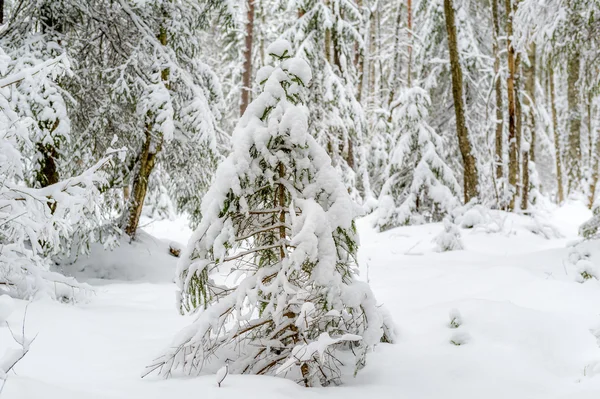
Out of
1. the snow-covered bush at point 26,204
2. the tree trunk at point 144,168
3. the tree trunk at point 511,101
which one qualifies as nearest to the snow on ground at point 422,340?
the snow-covered bush at point 26,204

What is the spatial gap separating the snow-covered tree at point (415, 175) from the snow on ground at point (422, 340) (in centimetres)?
435

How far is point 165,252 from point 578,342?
6.24 metres

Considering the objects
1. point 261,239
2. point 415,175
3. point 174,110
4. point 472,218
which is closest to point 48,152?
point 174,110

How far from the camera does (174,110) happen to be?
6.89 m

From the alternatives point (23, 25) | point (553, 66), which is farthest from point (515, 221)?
point (23, 25)

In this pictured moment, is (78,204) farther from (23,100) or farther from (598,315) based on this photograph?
(598,315)

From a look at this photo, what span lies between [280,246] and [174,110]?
485 centimetres

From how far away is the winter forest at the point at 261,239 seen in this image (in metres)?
2.65

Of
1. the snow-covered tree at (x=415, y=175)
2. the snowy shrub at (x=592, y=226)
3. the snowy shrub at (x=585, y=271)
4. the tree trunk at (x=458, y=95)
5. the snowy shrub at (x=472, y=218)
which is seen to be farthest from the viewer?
the snow-covered tree at (x=415, y=175)

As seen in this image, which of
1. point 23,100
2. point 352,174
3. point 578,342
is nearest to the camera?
point 578,342

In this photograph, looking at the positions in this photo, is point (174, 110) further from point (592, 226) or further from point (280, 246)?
point (592, 226)

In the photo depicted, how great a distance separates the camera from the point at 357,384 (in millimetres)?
2777

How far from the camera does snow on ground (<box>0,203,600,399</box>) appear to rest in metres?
2.39

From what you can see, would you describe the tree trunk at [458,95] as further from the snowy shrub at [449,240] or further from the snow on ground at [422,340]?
the snow on ground at [422,340]
